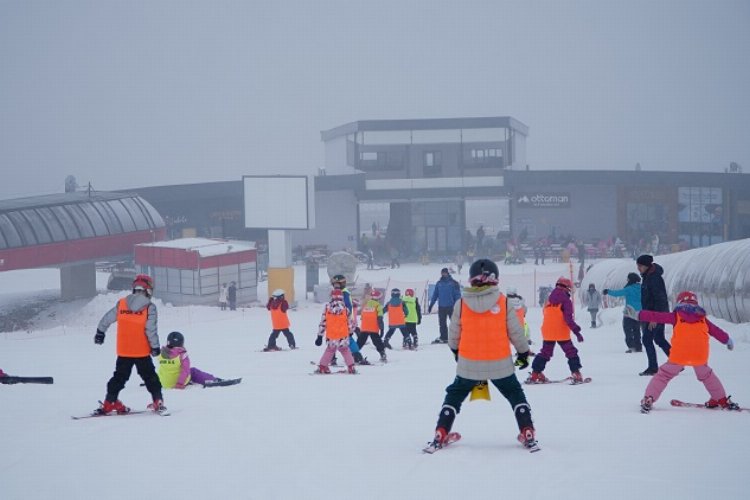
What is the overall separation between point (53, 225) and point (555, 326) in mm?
30185

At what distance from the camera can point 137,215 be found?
133ft

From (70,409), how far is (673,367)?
641 cm

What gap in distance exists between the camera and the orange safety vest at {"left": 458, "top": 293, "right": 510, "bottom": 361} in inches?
269

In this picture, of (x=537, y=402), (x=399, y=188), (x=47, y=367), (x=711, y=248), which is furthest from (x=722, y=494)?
(x=399, y=188)

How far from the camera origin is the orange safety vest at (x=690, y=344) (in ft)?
26.7

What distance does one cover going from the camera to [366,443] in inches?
285

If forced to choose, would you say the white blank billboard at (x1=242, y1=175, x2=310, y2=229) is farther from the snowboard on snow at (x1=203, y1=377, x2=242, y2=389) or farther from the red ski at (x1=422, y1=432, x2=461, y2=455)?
the red ski at (x1=422, y1=432, x2=461, y2=455)

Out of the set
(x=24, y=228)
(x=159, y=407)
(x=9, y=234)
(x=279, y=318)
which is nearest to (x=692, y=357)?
(x=159, y=407)

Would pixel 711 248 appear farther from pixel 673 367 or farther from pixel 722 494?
pixel 722 494

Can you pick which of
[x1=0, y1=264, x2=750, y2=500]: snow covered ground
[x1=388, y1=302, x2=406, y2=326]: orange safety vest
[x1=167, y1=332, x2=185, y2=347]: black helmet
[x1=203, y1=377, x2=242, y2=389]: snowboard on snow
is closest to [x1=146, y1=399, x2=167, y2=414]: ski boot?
[x1=0, y1=264, x2=750, y2=500]: snow covered ground

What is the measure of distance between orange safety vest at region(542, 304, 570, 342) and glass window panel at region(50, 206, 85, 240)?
30046mm

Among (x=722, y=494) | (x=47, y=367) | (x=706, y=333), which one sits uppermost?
(x=706, y=333)

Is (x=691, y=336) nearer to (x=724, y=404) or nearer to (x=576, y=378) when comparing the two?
(x=724, y=404)

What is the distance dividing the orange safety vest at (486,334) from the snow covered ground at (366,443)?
0.76 m
